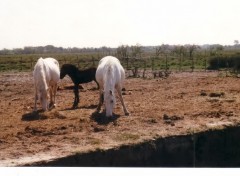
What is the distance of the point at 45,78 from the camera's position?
12.2 m

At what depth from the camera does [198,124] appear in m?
10.3

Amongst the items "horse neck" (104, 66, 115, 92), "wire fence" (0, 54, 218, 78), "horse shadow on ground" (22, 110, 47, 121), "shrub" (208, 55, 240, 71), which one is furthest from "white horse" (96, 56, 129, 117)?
"shrub" (208, 55, 240, 71)

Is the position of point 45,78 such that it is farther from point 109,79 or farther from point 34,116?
point 109,79

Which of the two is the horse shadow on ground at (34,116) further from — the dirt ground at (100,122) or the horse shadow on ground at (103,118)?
the horse shadow on ground at (103,118)

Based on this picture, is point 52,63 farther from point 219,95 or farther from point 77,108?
point 219,95

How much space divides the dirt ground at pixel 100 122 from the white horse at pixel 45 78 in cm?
45

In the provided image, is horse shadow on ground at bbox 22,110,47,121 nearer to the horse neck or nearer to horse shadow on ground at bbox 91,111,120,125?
horse shadow on ground at bbox 91,111,120,125

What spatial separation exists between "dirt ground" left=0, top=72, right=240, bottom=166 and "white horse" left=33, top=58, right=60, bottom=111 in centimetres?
45

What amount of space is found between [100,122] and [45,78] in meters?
2.72

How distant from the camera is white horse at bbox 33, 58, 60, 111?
11555 millimetres

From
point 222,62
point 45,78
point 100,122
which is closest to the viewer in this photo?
point 100,122

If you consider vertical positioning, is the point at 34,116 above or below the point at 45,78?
below

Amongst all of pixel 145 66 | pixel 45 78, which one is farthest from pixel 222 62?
pixel 45 78

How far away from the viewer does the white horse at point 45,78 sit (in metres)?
11.6
